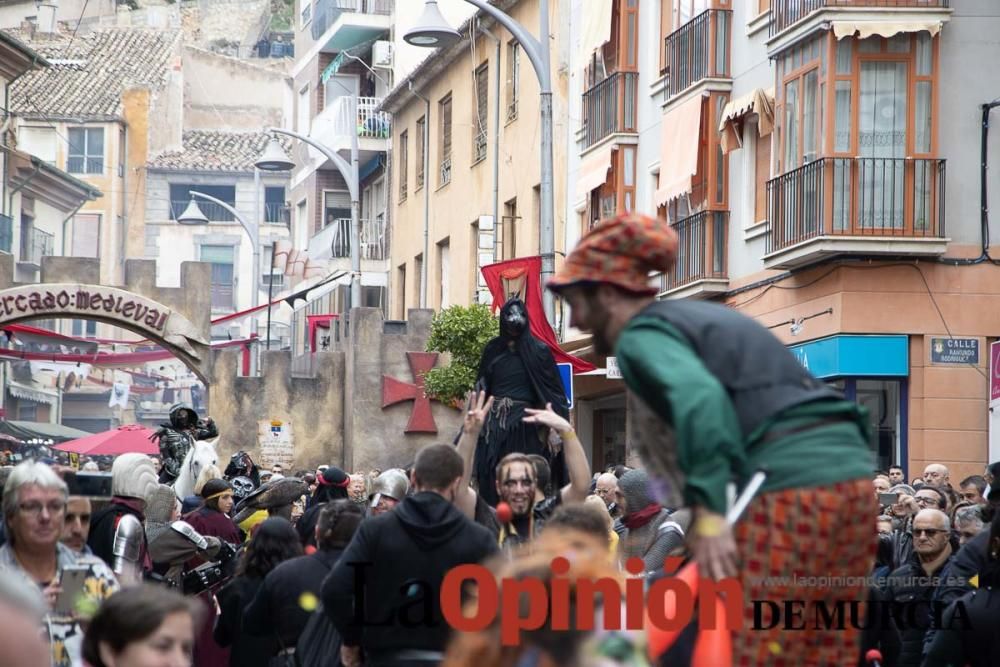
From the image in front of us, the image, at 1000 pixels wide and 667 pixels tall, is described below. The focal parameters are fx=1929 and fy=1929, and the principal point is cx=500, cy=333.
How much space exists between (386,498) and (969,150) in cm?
1524

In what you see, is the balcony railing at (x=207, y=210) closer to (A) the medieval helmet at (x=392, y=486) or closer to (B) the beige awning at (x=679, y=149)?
(B) the beige awning at (x=679, y=149)

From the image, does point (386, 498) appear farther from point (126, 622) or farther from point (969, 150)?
point (969, 150)

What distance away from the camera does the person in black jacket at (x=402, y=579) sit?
308 inches

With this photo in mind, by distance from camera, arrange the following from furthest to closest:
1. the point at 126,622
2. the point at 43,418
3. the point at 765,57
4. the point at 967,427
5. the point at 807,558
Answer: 1. the point at 43,418
2. the point at 765,57
3. the point at 967,427
4. the point at 126,622
5. the point at 807,558

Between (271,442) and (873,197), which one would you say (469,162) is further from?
(873,197)

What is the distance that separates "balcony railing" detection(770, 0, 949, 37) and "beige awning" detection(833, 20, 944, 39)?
0.23m

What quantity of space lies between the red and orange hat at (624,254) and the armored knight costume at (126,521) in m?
3.82

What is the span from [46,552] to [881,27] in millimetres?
19687

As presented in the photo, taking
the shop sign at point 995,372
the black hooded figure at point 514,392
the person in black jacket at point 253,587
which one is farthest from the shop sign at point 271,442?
the black hooded figure at point 514,392

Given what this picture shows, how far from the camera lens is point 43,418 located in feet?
234

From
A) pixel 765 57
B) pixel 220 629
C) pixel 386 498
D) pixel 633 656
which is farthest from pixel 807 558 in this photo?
pixel 765 57

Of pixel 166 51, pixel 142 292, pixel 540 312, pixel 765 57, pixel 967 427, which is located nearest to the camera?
pixel 540 312

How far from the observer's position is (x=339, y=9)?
5247cm

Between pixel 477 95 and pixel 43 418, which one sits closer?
pixel 477 95
